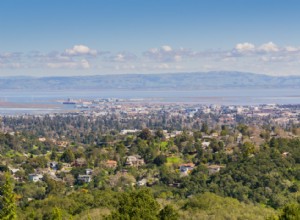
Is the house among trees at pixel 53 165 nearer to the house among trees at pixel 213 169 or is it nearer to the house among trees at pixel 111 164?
the house among trees at pixel 111 164

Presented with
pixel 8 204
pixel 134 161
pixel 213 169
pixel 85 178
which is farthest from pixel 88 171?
pixel 8 204

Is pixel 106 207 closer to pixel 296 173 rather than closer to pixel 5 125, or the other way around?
pixel 296 173

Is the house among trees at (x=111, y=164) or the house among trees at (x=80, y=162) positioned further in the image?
the house among trees at (x=80, y=162)

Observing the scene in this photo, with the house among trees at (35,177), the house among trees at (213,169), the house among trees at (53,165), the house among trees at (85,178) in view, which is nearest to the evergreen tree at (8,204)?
the house among trees at (85,178)

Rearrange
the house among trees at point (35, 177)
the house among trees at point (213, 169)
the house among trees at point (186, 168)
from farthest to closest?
the house among trees at point (35, 177) → the house among trees at point (186, 168) → the house among trees at point (213, 169)

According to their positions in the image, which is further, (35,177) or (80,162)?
(80,162)

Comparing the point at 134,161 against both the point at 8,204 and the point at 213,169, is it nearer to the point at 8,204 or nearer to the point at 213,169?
the point at 213,169

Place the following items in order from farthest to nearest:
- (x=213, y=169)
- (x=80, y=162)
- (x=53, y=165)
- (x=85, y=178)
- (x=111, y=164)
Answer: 1. (x=53, y=165)
2. (x=80, y=162)
3. (x=111, y=164)
4. (x=85, y=178)
5. (x=213, y=169)

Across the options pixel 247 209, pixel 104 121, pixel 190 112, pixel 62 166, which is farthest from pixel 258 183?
pixel 190 112

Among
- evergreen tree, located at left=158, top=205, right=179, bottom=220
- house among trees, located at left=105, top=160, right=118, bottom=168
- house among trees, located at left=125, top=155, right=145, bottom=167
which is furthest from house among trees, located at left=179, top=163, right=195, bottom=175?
evergreen tree, located at left=158, top=205, right=179, bottom=220

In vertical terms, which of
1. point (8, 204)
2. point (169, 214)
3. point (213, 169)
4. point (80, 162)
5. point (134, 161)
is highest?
point (8, 204)

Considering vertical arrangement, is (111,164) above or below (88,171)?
above
